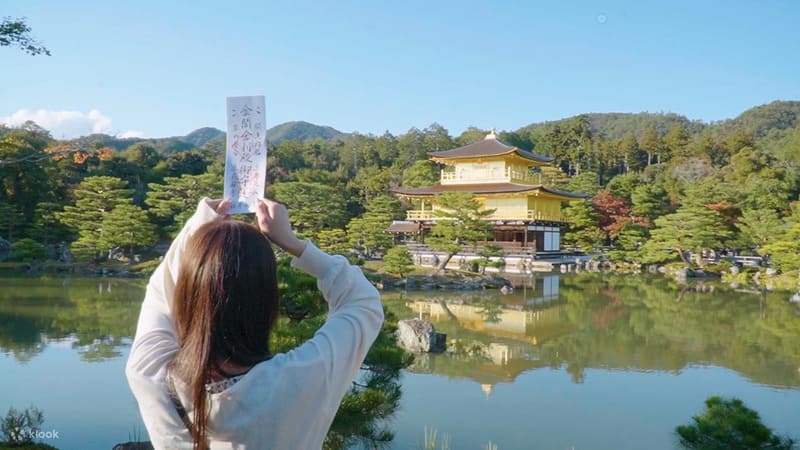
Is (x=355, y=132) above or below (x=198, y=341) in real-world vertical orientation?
above

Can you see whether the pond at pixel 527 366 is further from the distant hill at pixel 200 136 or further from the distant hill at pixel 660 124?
the distant hill at pixel 200 136

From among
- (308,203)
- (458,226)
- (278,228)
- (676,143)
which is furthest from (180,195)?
(676,143)

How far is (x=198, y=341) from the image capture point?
0.69 metres

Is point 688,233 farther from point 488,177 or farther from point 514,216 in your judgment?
point 488,177

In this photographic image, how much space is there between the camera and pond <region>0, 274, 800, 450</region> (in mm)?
4070

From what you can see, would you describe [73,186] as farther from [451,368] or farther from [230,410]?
[230,410]

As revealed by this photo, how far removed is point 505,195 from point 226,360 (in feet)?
56.3

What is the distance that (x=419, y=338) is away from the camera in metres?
6.24

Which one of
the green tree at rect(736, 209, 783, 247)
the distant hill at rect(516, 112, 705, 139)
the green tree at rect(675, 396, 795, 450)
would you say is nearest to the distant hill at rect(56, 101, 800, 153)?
the distant hill at rect(516, 112, 705, 139)

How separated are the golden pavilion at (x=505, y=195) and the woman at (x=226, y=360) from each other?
16010 mm

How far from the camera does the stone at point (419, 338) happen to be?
20.4 ft

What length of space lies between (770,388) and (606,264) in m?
12.0

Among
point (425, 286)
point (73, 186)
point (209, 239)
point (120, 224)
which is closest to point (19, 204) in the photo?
point (73, 186)

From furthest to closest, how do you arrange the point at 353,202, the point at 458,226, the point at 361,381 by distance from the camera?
the point at 353,202, the point at 458,226, the point at 361,381
